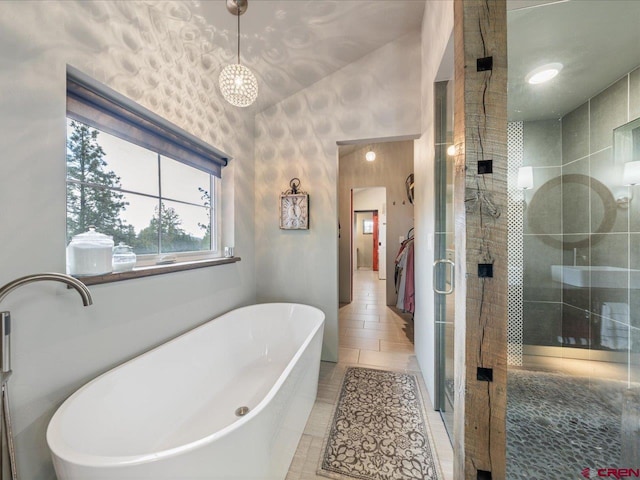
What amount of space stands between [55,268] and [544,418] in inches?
107

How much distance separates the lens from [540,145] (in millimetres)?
1849

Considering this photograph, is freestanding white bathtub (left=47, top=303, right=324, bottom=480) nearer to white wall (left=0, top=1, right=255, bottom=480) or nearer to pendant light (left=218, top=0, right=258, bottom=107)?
white wall (left=0, top=1, right=255, bottom=480)

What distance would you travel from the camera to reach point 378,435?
1517 mm

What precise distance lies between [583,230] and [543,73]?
3.90 ft

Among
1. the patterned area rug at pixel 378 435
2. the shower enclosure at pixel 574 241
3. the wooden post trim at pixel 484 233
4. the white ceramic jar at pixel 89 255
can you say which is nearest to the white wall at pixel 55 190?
the white ceramic jar at pixel 89 255

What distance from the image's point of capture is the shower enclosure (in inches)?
51.4

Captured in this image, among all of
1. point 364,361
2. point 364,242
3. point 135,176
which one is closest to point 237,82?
point 135,176

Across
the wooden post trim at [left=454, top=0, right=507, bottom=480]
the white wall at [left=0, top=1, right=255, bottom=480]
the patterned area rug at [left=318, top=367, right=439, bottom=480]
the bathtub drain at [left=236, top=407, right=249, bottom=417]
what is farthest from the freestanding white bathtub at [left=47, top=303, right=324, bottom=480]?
the wooden post trim at [left=454, top=0, right=507, bottom=480]

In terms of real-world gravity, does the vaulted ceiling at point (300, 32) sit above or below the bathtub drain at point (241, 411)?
above

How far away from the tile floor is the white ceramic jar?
1.44m

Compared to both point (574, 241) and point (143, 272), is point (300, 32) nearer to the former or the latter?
point (143, 272)

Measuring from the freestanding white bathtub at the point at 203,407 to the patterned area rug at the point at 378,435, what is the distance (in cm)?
24

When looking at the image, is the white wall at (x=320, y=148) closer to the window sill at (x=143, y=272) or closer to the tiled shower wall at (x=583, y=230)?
the window sill at (x=143, y=272)

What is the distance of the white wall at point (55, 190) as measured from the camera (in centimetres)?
88
